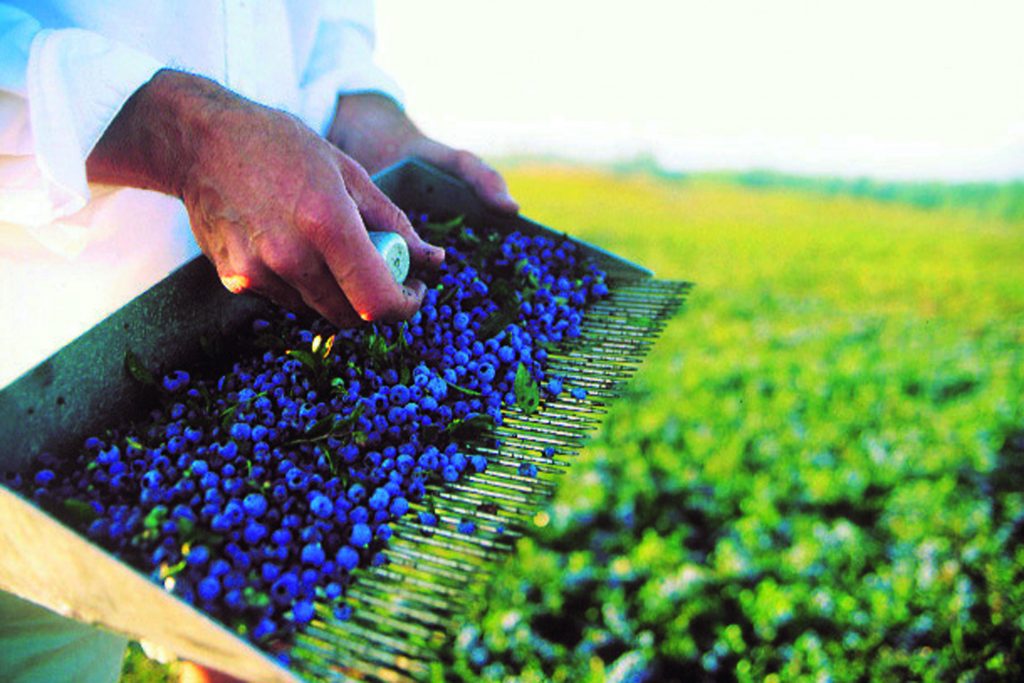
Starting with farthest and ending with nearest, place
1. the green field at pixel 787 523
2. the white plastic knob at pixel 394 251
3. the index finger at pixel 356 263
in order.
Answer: the green field at pixel 787 523
the white plastic knob at pixel 394 251
the index finger at pixel 356 263

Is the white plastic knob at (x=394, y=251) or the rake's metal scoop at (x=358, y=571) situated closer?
the rake's metal scoop at (x=358, y=571)

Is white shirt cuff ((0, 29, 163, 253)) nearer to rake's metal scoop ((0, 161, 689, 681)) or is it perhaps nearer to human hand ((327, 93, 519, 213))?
rake's metal scoop ((0, 161, 689, 681))

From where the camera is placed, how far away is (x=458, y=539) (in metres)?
1.10

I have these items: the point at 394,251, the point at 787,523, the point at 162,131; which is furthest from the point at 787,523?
the point at 162,131

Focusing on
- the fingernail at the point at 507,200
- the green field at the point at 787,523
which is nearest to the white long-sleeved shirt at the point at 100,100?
the fingernail at the point at 507,200

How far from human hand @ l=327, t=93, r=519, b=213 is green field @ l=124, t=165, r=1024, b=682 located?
37.2 inches

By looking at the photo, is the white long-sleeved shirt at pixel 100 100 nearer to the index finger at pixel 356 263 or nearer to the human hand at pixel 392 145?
the human hand at pixel 392 145

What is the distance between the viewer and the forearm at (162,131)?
124 cm

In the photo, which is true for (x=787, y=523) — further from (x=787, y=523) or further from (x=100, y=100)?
(x=100, y=100)

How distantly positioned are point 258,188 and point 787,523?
2.69 metres

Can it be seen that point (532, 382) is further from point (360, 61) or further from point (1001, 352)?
point (1001, 352)

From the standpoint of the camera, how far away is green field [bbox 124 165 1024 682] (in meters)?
2.67

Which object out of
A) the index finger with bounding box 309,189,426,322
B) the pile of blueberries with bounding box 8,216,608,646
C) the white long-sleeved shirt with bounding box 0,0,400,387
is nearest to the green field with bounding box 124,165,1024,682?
the pile of blueberries with bounding box 8,216,608,646

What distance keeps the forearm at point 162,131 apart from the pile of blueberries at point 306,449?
0.99ft
